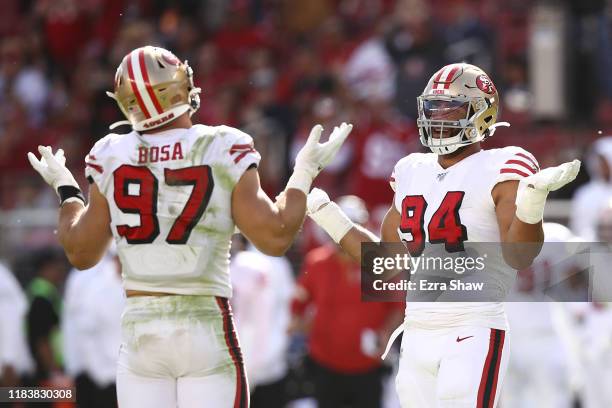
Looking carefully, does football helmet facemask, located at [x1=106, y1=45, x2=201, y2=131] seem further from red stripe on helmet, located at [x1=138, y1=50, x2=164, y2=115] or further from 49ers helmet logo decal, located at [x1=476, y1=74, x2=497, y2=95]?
49ers helmet logo decal, located at [x1=476, y1=74, x2=497, y2=95]

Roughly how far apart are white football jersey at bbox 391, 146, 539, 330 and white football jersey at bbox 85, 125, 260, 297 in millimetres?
705

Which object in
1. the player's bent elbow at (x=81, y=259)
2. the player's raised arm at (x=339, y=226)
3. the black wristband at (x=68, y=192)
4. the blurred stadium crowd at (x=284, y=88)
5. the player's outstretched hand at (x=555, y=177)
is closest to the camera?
the player's outstretched hand at (x=555, y=177)

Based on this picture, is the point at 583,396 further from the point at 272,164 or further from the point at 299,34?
the point at 299,34

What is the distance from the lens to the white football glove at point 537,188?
4.68 meters

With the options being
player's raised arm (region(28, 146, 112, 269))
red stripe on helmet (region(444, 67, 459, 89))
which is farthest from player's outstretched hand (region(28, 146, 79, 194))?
red stripe on helmet (region(444, 67, 459, 89))

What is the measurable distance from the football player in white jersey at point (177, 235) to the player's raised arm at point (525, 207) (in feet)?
2.46

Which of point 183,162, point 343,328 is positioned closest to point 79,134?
point 343,328

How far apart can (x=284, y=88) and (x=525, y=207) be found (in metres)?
7.42

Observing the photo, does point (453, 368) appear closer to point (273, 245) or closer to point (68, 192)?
point (273, 245)

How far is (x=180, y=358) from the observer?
4863 millimetres

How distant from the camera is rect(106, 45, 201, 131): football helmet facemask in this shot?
201 inches

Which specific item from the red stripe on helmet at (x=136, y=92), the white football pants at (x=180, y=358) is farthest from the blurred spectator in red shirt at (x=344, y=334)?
the white football pants at (x=180, y=358)

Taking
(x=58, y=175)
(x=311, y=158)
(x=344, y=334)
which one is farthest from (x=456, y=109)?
(x=344, y=334)

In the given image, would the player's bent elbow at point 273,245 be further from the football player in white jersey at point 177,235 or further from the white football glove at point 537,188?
the white football glove at point 537,188
